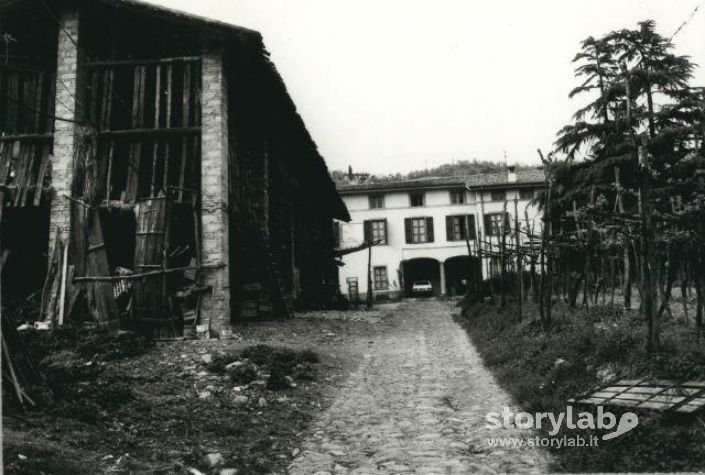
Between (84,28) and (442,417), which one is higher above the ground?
(84,28)

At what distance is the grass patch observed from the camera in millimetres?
3932

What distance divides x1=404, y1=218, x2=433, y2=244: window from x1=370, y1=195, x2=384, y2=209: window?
191 centimetres

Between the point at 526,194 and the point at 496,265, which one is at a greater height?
the point at 526,194

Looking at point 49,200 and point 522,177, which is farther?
point 522,177

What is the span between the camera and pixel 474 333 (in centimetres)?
1223

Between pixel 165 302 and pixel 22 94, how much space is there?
532cm

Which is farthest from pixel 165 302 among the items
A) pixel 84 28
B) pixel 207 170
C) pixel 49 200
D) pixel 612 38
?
pixel 612 38

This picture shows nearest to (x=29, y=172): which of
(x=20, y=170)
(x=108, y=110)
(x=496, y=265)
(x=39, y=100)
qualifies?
(x=20, y=170)

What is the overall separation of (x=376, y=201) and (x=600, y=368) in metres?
30.9

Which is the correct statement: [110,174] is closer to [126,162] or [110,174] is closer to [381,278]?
[126,162]

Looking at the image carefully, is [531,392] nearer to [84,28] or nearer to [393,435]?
[393,435]

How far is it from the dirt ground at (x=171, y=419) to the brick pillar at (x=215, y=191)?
4.70ft

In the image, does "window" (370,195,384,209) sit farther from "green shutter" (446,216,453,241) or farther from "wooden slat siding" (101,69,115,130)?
"wooden slat siding" (101,69,115,130)

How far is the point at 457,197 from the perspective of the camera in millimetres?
36062
